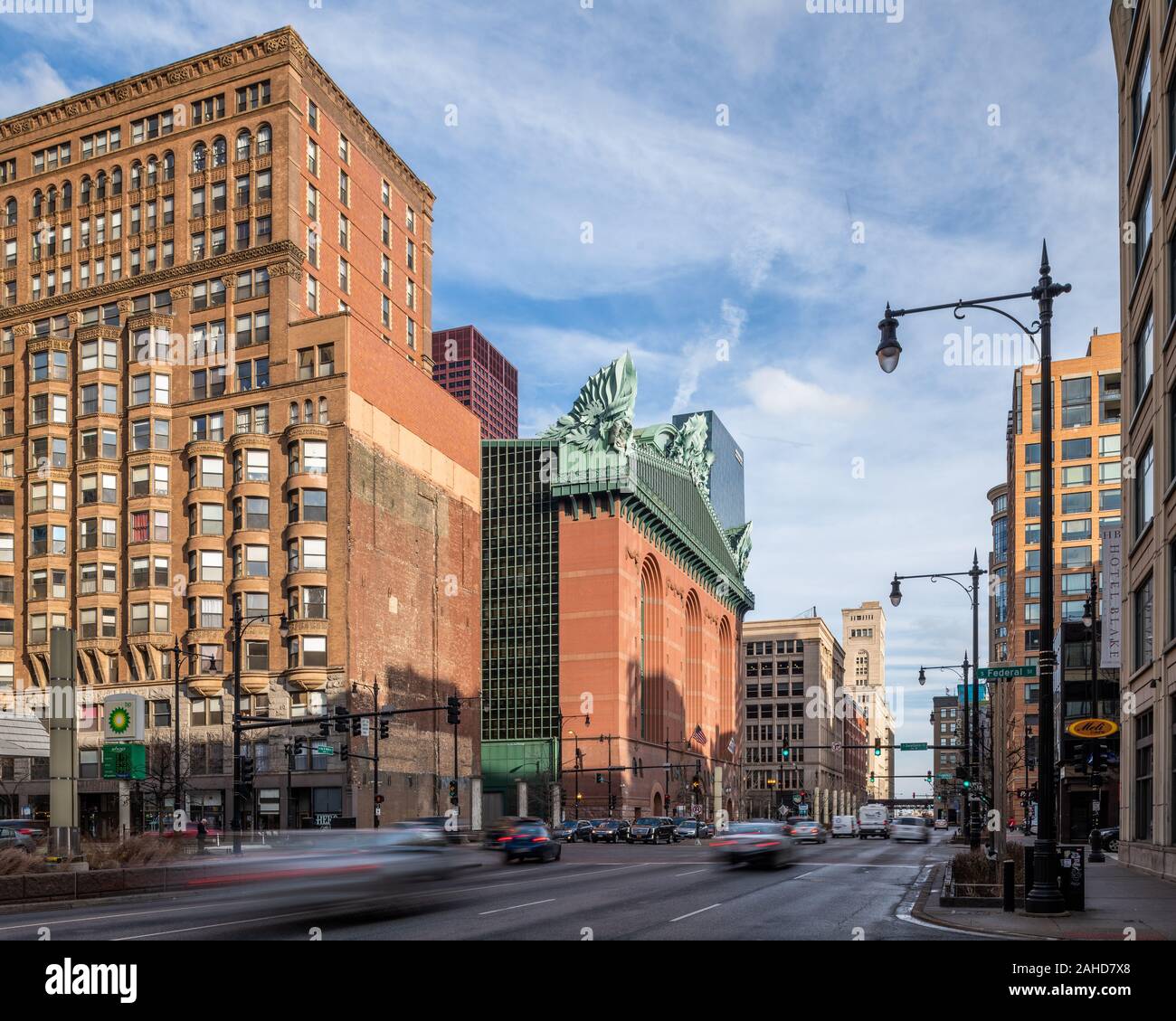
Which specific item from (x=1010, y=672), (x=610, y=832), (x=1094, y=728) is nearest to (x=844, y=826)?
(x=610, y=832)

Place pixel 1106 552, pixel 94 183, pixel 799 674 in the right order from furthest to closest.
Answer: pixel 799 674, pixel 94 183, pixel 1106 552

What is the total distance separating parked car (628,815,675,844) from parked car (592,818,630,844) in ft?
5.42

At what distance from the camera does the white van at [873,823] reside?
81.2m

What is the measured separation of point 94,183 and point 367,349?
24.2 metres

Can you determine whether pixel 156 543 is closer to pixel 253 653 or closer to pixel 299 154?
pixel 253 653

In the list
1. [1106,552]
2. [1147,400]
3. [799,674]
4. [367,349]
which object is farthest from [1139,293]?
[799,674]

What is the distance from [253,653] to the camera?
73.1 m

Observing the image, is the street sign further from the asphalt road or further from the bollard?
the bollard

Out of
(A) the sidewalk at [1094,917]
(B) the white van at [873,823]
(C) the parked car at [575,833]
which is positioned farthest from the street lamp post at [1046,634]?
(B) the white van at [873,823]

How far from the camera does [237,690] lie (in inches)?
1790

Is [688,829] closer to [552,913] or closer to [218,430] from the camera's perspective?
[218,430]

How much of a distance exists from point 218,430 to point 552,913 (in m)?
62.2

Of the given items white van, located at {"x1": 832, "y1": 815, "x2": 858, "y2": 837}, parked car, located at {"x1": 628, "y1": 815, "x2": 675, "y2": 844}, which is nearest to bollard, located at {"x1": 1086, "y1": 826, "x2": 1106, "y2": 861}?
parked car, located at {"x1": 628, "y1": 815, "x2": 675, "y2": 844}
